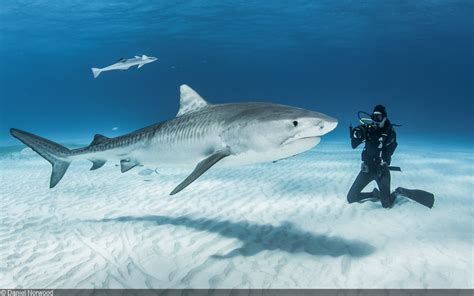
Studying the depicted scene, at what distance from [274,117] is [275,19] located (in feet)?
104

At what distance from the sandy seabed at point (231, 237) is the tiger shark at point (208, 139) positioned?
1.08m

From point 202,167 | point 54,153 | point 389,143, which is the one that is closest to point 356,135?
point 389,143

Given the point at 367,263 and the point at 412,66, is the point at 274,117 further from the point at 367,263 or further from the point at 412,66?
the point at 412,66

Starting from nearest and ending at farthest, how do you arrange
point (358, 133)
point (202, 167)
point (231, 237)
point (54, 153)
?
point (202, 167)
point (231, 237)
point (54, 153)
point (358, 133)

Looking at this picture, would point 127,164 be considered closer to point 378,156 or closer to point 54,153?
point 54,153

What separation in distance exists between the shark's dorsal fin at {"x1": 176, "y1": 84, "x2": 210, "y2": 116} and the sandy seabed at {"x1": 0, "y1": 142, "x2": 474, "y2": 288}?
1.91 metres

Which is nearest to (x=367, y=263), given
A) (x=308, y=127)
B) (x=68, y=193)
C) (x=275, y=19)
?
(x=308, y=127)

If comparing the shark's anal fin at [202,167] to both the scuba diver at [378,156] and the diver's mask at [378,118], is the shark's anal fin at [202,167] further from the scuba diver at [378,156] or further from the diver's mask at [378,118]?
the diver's mask at [378,118]

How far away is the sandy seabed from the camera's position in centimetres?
371

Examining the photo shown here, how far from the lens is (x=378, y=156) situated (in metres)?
6.46

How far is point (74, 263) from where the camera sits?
4.13m

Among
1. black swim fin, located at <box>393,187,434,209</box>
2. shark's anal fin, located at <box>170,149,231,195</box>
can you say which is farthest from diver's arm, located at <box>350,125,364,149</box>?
shark's anal fin, located at <box>170,149,231,195</box>

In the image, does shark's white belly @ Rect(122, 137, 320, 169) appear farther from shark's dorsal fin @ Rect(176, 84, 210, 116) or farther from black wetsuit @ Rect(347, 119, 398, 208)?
black wetsuit @ Rect(347, 119, 398, 208)

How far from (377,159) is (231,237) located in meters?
3.37
